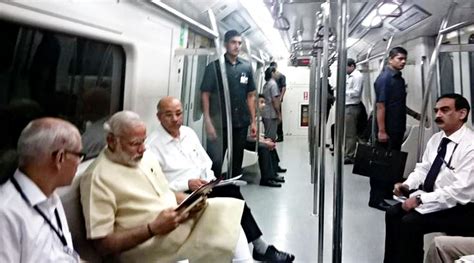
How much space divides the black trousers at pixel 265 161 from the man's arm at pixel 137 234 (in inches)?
95.0

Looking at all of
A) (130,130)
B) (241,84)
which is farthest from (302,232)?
(130,130)

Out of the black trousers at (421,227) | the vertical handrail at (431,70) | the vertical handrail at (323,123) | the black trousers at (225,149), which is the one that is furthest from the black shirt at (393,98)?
the black trousers at (225,149)

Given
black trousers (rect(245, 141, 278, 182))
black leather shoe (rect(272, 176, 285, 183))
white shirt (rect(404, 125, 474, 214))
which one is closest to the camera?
white shirt (rect(404, 125, 474, 214))

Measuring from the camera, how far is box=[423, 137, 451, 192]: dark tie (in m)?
2.42

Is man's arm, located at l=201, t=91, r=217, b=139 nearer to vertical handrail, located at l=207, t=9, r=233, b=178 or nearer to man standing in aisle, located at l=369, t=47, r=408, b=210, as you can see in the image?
vertical handrail, located at l=207, t=9, r=233, b=178

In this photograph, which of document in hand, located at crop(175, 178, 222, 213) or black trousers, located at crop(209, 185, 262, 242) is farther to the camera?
black trousers, located at crop(209, 185, 262, 242)

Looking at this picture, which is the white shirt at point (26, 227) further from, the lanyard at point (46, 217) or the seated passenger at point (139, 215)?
the seated passenger at point (139, 215)

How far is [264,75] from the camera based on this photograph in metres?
3.73

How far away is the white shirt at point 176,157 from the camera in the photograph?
2.55 meters

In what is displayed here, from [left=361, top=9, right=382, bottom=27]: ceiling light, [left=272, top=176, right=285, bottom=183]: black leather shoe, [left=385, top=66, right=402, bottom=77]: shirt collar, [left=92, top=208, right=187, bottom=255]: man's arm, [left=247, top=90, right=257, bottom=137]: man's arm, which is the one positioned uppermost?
[left=361, top=9, right=382, bottom=27]: ceiling light

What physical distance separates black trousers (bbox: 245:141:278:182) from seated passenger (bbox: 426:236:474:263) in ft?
7.86

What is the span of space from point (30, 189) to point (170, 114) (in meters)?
1.41

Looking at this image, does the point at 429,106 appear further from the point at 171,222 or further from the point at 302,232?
the point at 171,222

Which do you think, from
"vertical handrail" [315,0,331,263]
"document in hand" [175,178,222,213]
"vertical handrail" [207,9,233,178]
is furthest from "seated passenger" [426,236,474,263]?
"vertical handrail" [207,9,233,178]
